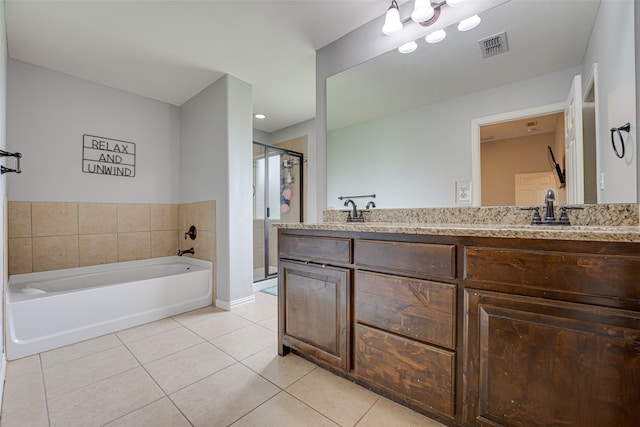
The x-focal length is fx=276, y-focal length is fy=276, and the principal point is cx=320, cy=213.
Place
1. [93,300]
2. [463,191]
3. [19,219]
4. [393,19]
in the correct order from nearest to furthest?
[463,191], [393,19], [93,300], [19,219]

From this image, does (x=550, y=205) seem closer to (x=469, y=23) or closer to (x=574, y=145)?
(x=574, y=145)

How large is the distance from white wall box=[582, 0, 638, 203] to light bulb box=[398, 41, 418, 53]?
2.91 feet

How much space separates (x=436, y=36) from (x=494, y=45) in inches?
13.9

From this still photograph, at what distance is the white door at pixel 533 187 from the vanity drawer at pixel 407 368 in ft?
2.98

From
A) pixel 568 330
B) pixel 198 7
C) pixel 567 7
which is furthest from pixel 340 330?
pixel 198 7

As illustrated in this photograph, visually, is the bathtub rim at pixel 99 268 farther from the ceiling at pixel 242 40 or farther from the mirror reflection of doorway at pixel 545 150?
the mirror reflection of doorway at pixel 545 150

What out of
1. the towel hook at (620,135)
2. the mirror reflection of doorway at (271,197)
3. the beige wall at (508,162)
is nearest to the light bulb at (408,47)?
the beige wall at (508,162)

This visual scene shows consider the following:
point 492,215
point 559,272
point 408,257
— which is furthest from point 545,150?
point 408,257

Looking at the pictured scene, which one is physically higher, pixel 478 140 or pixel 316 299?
pixel 478 140

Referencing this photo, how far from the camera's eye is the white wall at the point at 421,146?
4.91 ft

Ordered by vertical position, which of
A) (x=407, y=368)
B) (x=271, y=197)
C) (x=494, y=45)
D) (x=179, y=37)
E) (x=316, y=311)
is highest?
(x=179, y=37)

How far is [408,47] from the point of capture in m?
1.86

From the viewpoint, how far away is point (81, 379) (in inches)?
64.4

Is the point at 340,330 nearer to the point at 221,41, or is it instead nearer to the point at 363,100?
the point at 363,100
